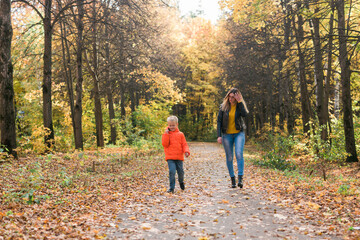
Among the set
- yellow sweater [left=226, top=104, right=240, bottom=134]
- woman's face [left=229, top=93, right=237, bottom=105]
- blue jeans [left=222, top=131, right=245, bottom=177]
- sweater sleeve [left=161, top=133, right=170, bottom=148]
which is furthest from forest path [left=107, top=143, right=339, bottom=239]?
woman's face [left=229, top=93, right=237, bottom=105]

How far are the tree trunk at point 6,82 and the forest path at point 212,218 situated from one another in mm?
5540

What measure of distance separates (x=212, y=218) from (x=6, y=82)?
7.92 meters

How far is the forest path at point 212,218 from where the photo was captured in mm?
4340

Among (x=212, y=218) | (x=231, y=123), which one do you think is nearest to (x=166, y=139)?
(x=231, y=123)

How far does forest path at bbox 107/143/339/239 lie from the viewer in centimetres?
434

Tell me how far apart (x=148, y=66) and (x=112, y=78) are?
7.82ft

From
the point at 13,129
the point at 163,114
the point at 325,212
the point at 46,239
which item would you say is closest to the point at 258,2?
the point at 325,212

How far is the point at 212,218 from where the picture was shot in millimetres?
5152

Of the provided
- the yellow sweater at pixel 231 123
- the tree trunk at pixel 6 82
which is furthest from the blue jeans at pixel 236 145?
the tree trunk at pixel 6 82

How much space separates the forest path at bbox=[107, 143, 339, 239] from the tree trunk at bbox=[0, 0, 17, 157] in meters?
5.54

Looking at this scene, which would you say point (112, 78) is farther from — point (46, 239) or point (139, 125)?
point (46, 239)

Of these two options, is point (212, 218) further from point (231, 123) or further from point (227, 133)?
point (231, 123)

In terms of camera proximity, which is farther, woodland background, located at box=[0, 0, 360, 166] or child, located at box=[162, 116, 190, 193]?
woodland background, located at box=[0, 0, 360, 166]

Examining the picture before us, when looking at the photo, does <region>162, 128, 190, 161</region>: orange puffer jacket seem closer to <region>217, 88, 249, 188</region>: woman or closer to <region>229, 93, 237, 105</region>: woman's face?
<region>217, 88, 249, 188</region>: woman
